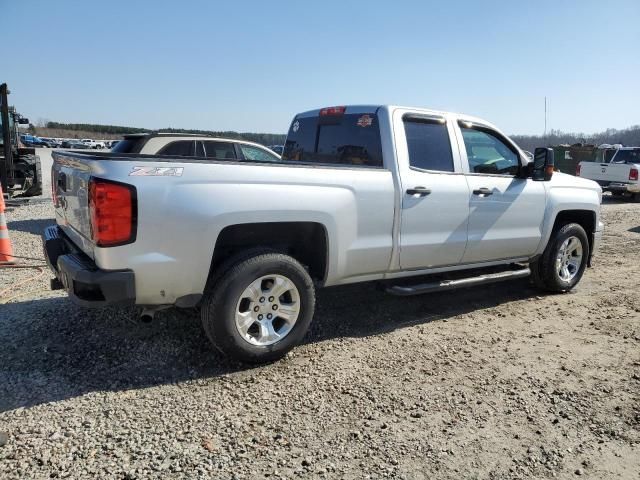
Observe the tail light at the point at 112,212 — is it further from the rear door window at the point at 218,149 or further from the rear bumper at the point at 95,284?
the rear door window at the point at 218,149

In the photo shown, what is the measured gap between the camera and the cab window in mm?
4996

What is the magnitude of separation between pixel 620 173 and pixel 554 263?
45.3 ft

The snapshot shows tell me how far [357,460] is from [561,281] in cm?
416

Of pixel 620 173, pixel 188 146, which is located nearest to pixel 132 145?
pixel 188 146

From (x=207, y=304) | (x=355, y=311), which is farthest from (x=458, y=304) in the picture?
(x=207, y=304)

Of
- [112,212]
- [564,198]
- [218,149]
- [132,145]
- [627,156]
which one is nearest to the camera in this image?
[112,212]

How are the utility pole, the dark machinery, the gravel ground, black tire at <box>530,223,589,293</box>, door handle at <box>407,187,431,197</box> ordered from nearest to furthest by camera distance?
the gravel ground < door handle at <box>407,187,431,197</box> < black tire at <box>530,223,589,293</box> < the utility pole < the dark machinery

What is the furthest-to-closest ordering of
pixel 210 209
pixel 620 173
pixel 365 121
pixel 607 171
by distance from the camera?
pixel 607 171
pixel 620 173
pixel 365 121
pixel 210 209

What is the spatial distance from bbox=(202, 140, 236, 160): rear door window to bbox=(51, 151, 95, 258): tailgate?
17.6 feet

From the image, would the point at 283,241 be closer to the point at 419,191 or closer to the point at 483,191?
the point at 419,191

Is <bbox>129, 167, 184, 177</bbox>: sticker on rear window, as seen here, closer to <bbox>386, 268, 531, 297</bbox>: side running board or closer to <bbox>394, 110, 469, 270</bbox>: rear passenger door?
<bbox>394, 110, 469, 270</bbox>: rear passenger door

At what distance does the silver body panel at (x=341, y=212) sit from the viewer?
10.5 feet

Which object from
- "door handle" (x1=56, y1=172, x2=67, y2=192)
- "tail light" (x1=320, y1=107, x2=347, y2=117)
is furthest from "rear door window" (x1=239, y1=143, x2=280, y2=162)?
"door handle" (x1=56, y1=172, x2=67, y2=192)

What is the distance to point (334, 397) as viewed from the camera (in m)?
3.34
